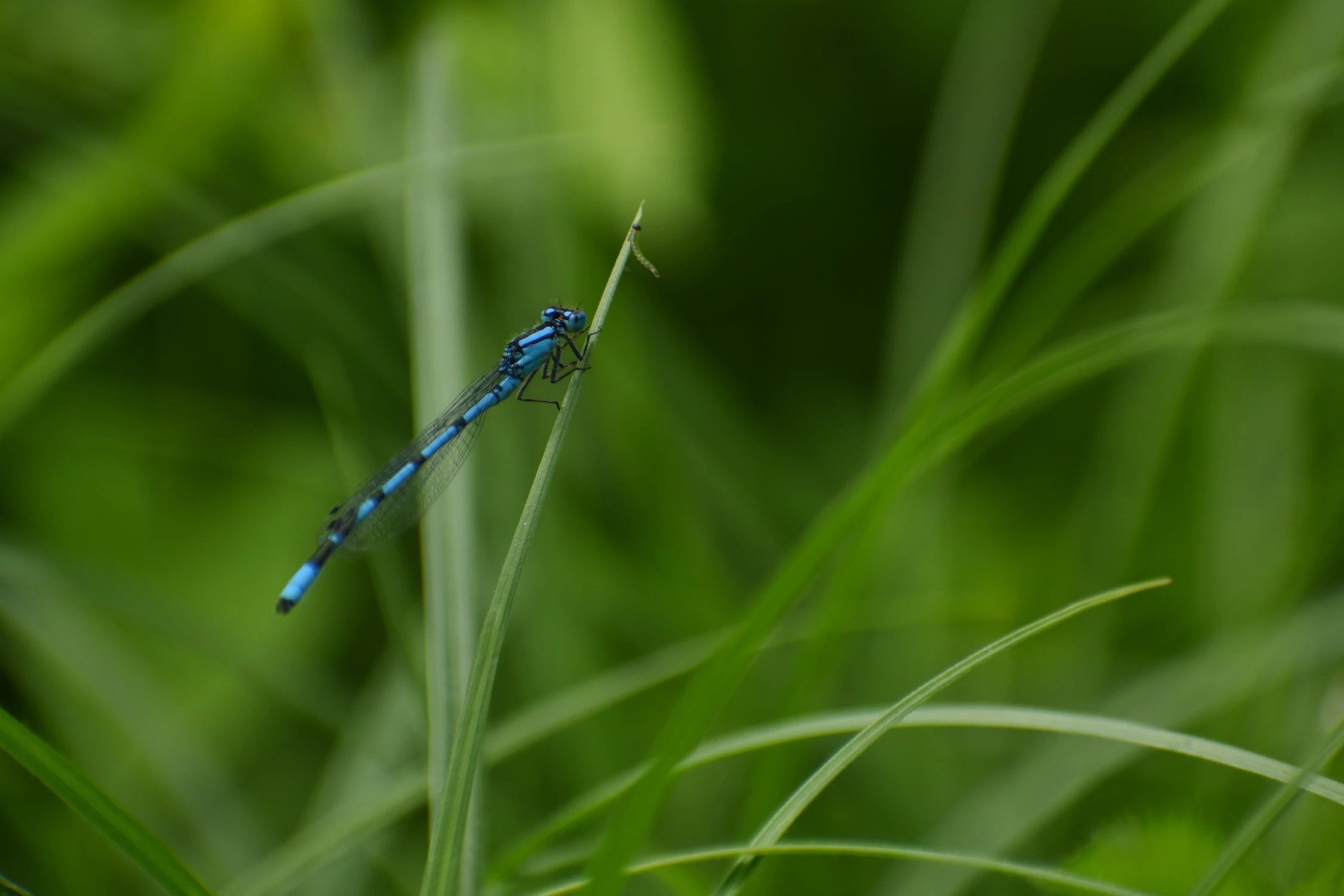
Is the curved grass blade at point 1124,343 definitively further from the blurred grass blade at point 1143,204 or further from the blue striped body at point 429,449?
the blue striped body at point 429,449

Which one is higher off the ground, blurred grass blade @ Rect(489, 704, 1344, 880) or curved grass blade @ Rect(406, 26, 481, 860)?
curved grass blade @ Rect(406, 26, 481, 860)

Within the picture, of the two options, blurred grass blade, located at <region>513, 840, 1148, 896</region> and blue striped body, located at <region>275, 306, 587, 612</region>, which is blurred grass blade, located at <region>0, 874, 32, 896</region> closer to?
blurred grass blade, located at <region>513, 840, 1148, 896</region>

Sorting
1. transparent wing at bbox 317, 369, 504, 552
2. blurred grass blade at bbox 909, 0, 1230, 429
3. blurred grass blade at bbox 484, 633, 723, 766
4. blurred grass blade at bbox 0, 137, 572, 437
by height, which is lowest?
blurred grass blade at bbox 484, 633, 723, 766

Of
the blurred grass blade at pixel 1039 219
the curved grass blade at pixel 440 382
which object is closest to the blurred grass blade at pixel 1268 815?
the blurred grass blade at pixel 1039 219

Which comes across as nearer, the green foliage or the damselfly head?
the green foliage

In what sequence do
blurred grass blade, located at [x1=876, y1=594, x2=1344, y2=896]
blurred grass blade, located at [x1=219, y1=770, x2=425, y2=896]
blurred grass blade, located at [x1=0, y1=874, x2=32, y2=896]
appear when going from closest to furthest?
1. blurred grass blade, located at [x1=0, y1=874, x2=32, y2=896]
2. blurred grass blade, located at [x1=219, y1=770, x2=425, y2=896]
3. blurred grass blade, located at [x1=876, y1=594, x2=1344, y2=896]

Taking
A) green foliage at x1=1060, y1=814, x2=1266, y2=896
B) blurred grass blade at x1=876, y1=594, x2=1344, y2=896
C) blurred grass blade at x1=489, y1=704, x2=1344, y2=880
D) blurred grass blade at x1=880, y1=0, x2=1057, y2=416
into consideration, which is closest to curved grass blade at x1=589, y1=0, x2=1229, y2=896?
blurred grass blade at x1=489, y1=704, x2=1344, y2=880

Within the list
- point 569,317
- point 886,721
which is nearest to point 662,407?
point 569,317
